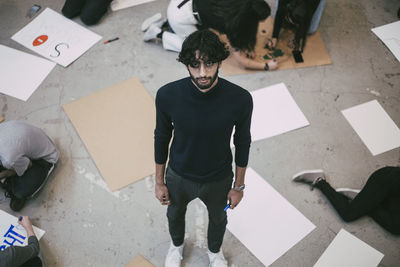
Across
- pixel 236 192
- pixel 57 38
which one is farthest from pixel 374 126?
pixel 57 38

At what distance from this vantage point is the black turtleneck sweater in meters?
1.03

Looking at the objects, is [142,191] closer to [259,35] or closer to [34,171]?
[34,171]

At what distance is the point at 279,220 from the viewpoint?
72.3 inches

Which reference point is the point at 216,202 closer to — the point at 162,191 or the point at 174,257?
the point at 162,191

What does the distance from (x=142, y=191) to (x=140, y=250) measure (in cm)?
33

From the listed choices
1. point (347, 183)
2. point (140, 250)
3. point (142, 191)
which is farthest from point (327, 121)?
point (140, 250)

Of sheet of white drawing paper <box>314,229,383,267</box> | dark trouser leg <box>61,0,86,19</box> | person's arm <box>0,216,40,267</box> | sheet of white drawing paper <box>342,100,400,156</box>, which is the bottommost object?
sheet of white drawing paper <box>314,229,383,267</box>

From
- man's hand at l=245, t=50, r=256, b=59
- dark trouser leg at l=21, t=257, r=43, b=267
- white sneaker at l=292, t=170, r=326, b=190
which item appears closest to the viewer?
dark trouser leg at l=21, t=257, r=43, b=267

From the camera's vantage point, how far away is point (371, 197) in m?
1.70

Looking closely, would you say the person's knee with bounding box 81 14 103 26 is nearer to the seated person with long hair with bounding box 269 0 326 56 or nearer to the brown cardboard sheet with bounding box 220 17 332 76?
the brown cardboard sheet with bounding box 220 17 332 76

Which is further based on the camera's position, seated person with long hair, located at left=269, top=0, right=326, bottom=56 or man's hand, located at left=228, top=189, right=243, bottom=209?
seated person with long hair, located at left=269, top=0, right=326, bottom=56

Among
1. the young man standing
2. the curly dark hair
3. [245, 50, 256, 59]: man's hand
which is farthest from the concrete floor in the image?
the curly dark hair

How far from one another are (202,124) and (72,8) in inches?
80.3

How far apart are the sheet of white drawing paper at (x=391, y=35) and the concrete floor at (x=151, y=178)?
0.04 m
